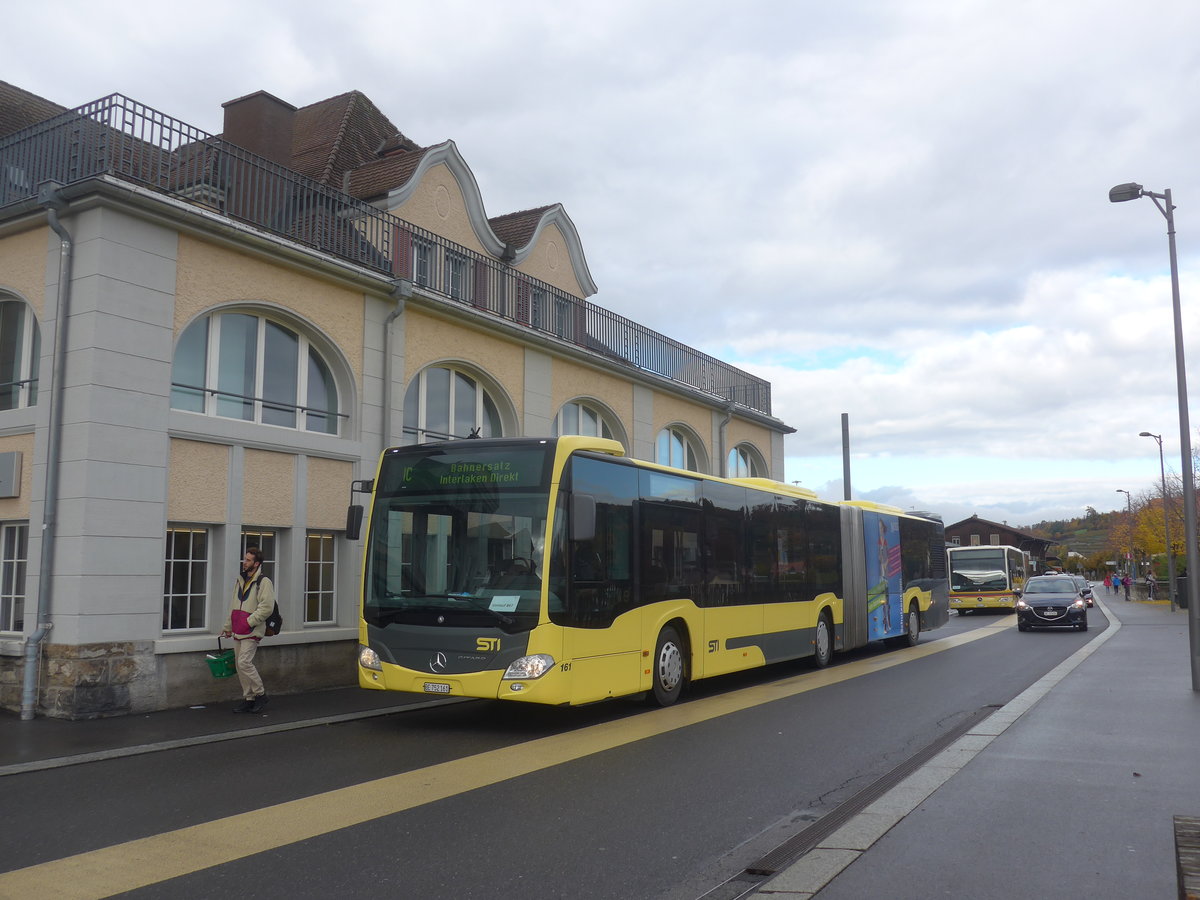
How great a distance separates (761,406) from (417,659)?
19.6m

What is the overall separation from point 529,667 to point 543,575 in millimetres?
852

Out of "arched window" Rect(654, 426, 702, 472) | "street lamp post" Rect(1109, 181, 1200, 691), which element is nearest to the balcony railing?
"arched window" Rect(654, 426, 702, 472)

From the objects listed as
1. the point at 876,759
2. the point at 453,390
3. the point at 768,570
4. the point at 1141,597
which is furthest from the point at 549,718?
the point at 1141,597

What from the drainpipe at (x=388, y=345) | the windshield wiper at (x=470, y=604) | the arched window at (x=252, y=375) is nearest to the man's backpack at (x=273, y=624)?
the windshield wiper at (x=470, y=604)

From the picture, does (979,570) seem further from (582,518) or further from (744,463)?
(582,518)

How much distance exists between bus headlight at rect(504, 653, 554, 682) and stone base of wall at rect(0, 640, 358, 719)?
163 inches

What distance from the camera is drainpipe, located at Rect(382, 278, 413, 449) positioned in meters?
14.6

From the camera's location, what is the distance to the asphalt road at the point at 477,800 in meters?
5.18

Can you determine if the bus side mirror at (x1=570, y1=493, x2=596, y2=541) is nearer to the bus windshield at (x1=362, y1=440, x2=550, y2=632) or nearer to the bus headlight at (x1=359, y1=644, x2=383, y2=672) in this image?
the bus windshield at (x1=362, y1=440, x2=550, y2=632)

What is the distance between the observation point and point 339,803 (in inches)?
265

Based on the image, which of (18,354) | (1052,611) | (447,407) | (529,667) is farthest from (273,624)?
(1052,611)

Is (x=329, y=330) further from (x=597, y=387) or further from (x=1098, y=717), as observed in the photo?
(x=1098, y=717)

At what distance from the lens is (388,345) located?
1480 centimetres

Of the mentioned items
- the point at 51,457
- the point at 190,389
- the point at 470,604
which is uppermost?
the point at 190,389
